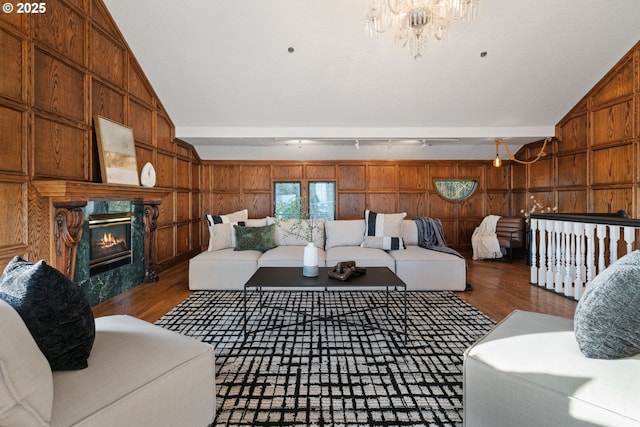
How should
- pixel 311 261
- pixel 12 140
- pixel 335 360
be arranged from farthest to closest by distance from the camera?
1. pixel 311 261
2. pixel 12 140
3. pixel 335 360

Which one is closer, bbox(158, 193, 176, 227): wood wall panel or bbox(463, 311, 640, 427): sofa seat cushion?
bbox(463, 311, 640, 427): sofa seat cushion

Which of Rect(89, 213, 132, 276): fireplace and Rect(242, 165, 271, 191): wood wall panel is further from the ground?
Rect(242, 165, 271, 191): wood wall panel

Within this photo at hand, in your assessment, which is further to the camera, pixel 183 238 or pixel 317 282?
pixel 183 238

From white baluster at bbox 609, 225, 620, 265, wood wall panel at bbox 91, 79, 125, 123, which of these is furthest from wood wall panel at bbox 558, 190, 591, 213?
wood wall panel at bbox 91, 79, 125, 123

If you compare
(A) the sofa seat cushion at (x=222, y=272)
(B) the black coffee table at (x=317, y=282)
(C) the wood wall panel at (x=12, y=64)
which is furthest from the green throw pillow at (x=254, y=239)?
(C) the wood wall panel at (x=12, y=64)

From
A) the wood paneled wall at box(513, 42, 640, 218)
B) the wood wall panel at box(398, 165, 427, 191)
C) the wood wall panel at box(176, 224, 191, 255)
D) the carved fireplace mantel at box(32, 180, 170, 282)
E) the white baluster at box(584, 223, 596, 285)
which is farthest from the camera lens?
the wood wall panel at box(398, 165, 427, 191)

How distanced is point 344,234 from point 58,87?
3.41 meters

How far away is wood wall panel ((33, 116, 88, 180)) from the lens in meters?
2.40

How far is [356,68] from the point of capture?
375 centimetres

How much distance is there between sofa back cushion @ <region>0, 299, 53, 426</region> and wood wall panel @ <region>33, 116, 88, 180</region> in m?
2.29

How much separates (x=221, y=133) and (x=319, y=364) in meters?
4.04

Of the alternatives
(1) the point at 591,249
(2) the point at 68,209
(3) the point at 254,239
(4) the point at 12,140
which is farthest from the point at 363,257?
(4) the point at 12,140

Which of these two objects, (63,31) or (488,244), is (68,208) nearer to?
(63,31)

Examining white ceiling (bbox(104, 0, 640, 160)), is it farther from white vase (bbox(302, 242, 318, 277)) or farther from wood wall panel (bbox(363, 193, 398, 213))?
white vase (bbox(302, 242, 318, 277))
